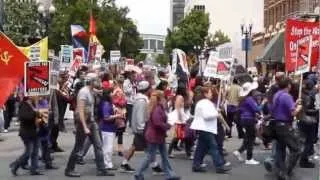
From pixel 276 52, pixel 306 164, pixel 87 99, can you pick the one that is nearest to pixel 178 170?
pixel 87 99

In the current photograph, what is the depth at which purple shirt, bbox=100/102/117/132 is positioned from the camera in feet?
→ 41.9

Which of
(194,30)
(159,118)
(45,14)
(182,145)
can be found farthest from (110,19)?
(159,118)

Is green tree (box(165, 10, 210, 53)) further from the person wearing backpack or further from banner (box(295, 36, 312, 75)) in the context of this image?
banner (box(295, 36, 312, 75))

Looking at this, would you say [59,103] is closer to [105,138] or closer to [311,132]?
[105,138]

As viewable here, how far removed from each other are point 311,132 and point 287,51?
5.37 feet

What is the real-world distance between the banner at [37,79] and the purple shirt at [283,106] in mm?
3890

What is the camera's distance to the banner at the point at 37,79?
493 inches

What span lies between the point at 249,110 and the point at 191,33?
187 ft

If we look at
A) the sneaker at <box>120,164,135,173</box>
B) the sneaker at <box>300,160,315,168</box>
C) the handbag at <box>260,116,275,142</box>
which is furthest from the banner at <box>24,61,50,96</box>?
the sneaker at <box>300,160,315,168</box>

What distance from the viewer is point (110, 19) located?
7100cm

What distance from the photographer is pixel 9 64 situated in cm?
1027

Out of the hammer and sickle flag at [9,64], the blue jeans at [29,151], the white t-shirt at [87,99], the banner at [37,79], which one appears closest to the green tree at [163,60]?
the banner at [37,79]

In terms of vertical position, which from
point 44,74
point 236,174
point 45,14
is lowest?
point 236,174

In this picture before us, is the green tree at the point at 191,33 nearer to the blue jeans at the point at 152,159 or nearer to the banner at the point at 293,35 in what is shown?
the banner at the point at 293,35
